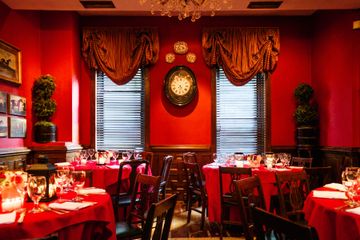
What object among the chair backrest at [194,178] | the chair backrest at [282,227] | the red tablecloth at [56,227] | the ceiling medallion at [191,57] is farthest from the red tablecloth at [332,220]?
the ceiling medallion at [191,57]

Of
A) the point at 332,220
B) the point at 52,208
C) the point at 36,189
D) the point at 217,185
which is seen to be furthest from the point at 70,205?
the point at 217,185

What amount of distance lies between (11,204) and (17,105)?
12.9ft

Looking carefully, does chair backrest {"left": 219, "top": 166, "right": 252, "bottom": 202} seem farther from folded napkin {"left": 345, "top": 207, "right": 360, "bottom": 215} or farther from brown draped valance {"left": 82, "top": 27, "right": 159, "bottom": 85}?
brown draped valance {"left": 82, "top": 27, "right": 159, "bottom": 85}

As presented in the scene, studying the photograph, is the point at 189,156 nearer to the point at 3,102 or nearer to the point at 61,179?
the point at 3,102

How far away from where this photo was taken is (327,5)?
5.79 m

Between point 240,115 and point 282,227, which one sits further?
point 240,115

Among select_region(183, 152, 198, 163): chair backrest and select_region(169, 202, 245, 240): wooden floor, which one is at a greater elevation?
select_region(183, 152, 198, 163): chair backrest

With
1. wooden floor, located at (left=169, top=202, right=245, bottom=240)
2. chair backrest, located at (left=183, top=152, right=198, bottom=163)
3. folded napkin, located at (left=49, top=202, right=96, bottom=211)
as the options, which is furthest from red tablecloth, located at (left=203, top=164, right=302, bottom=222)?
folded napkin, located at (left=49, top=202, right=96, bottom=211)

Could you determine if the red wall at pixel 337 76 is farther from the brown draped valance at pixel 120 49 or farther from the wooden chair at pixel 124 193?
the wooden chair at pixel 124 193

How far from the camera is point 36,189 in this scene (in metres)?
2.35

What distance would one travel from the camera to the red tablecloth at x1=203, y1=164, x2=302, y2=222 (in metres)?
4.63

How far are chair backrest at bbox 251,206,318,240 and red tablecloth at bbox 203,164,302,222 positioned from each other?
9.77ft

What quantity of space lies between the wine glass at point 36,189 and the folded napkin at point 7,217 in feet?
0.39

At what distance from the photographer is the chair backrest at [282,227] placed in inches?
54.5
